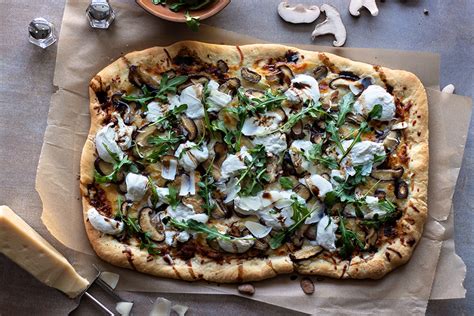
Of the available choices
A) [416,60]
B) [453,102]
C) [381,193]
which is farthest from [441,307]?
[416,60]

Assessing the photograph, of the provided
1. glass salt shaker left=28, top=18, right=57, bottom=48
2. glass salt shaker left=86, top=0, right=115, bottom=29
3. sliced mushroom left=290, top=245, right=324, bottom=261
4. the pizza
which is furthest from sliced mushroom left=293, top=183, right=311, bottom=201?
glass salt shaker left=28, top=18, right=57, bottom=48

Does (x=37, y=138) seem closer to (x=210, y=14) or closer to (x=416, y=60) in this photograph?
(x=210, y=14)

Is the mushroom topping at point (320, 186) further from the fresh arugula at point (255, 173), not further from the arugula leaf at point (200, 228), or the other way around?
the arugula leaf at point (200, 228)

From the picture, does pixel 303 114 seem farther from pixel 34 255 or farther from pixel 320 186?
pixel 34 255

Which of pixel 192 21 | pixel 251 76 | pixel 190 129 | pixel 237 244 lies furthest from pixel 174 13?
pixel 237 244

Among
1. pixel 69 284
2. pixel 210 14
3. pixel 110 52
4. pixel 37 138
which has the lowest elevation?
pixel 69 284

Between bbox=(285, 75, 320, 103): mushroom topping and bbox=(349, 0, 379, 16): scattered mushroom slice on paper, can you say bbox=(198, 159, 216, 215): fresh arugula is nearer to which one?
bbox=(285, 75, 320, 103): mushroom topping
